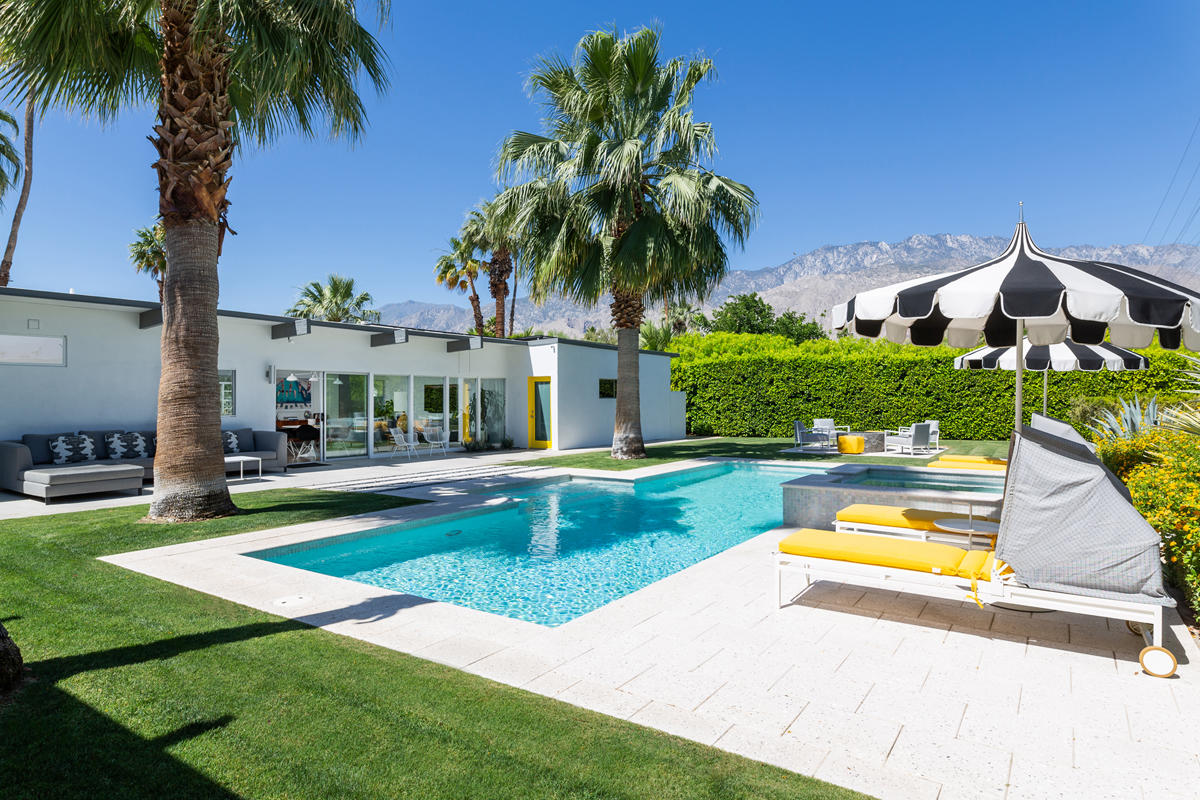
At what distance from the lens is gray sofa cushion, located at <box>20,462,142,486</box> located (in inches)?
374

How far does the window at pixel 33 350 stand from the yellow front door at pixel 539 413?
10.9 meters

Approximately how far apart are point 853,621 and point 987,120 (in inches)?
1586

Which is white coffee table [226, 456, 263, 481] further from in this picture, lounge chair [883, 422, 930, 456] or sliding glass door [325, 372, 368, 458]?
lounge chair [883, 422, 930, 456]

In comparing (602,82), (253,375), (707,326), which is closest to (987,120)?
(707,326)

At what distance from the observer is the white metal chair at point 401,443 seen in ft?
55.7

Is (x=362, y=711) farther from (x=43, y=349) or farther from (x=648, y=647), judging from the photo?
(x=43, y=349)

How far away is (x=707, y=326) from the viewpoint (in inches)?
1756

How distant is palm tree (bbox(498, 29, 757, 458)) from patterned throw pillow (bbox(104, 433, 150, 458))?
825 centimetres

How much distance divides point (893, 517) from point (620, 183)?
1009 cm

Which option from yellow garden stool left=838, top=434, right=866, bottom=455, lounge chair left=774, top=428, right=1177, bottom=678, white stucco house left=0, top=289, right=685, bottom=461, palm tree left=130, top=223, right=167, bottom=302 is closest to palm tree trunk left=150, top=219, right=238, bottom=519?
white stucco house left=0, top=289, right=685, bottom=461

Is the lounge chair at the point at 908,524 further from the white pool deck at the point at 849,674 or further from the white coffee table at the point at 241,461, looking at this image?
the white coffee table at the point at 241,461

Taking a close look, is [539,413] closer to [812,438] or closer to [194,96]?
[812,438]

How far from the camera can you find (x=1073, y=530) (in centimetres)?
390

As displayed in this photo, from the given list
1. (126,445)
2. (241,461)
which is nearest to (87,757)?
(241,461)
